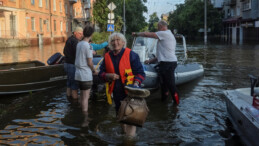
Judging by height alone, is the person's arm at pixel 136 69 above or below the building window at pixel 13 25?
below

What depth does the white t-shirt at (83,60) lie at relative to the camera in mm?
5301

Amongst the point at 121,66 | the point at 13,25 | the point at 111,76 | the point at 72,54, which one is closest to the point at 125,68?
the point at 121,66

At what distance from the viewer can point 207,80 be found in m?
10.2

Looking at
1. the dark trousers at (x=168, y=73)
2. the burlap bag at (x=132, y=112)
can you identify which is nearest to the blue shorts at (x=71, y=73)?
the dark trousers at (x=168, y=73)

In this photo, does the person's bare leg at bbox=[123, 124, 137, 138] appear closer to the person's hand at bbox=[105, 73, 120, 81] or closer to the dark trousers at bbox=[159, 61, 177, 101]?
the person's hand at bbox=[105, 73, 120, 81]

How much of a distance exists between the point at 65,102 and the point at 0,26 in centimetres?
2323

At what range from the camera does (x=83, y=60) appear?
17.6 ft

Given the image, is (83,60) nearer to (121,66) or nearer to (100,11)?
(121,66)

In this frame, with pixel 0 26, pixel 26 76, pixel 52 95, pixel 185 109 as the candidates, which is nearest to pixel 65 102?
pixel 52 95

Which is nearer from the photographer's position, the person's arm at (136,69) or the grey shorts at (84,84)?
the person's arm at (136,69)

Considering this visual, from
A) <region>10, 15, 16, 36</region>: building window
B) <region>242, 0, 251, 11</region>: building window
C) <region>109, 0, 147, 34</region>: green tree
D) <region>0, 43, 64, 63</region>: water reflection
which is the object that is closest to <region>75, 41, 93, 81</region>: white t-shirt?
<region>0, 43, 64, 63</region>: water reflection

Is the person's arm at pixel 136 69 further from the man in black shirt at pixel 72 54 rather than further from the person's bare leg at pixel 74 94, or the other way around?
the person's bare leg at pixel 74 94

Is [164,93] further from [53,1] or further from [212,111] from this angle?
[53,1]

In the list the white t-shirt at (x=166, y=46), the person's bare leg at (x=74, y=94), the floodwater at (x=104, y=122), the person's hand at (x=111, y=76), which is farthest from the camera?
the person's bare leg at (x=74, y=94)
